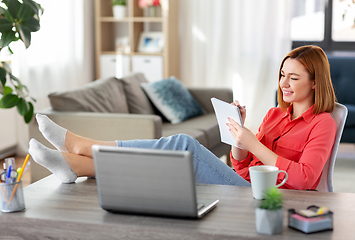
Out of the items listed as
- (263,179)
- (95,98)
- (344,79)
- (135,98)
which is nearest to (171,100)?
(135,98)

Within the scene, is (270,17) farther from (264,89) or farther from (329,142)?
(329,142)

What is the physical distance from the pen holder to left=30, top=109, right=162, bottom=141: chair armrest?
141 cm

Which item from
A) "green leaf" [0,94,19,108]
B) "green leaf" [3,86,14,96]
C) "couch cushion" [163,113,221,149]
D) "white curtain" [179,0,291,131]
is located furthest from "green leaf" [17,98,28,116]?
"white curtain" [179,0,291,131]

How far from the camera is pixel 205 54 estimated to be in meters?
5.36

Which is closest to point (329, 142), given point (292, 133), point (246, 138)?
point (292, 133)

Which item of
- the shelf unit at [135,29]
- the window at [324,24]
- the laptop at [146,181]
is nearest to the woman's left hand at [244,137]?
the laptop at [146,181]

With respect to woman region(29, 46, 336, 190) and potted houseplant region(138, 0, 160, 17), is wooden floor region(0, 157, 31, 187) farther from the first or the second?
potted houseplant region(138, 0, 160, 17)

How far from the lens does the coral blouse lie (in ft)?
5.14

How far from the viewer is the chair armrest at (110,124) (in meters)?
2.65

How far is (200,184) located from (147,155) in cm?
42

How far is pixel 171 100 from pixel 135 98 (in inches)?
12.1

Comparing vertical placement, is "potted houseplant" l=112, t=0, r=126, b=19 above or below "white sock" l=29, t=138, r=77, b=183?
above

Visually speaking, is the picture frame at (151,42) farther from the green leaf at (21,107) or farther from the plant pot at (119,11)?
the green leaf at (21,107)

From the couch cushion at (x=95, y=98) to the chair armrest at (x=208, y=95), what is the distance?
2.48ft
